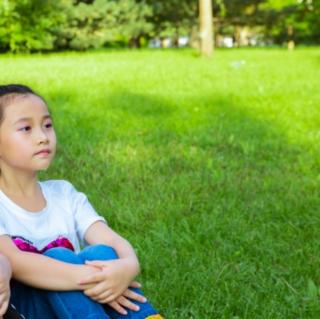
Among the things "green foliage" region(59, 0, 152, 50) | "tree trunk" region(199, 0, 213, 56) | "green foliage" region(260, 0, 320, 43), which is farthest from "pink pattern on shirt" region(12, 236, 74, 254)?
"green foliage" region(260, 0, 320, 43)

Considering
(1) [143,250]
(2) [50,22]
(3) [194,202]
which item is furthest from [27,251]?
(2) [50,22]

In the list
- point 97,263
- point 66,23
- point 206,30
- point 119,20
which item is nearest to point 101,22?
point 119,20

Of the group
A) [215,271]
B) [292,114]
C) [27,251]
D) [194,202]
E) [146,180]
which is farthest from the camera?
[292,114]

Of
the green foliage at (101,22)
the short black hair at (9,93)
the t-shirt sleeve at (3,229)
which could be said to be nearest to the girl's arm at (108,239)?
the t-shirt sleeve at (3,229)

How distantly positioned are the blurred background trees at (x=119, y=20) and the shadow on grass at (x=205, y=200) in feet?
36.1

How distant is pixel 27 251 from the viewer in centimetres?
209

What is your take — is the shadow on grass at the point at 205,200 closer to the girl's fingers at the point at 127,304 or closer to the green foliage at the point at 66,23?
the girl's fingers at the point at 127,304

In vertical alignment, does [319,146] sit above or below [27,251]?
below

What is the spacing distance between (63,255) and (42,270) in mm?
91

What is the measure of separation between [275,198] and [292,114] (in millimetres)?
3030

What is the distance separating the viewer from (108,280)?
6.66 feet

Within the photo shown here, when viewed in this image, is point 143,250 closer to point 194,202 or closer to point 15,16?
point 194,202

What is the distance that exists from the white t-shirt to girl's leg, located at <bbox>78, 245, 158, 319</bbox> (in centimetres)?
16

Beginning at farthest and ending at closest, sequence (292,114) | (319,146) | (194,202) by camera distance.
Answer: (292,114) → (319,146) → (194,202)
